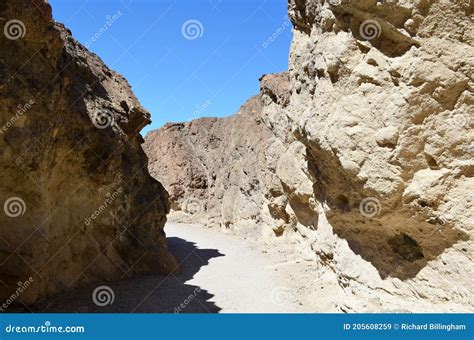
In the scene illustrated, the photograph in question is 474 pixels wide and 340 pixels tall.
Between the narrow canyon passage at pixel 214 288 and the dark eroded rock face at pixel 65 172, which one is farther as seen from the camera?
the narrow canyon passage at pixel 214 288

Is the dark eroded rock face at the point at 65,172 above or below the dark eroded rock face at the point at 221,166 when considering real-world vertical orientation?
below

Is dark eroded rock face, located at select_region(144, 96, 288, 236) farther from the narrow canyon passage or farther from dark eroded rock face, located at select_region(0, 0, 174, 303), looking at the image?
dark eroded rock face, located at select_region(0, 0, 174, 303)

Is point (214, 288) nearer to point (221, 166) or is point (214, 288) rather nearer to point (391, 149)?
point (391, 149)

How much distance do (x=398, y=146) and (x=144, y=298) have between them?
25.2ft

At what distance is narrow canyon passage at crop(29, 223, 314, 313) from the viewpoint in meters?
10.5

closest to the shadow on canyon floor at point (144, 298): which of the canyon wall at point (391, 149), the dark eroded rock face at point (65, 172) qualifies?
the dark eroded rock face at point (65, 172)

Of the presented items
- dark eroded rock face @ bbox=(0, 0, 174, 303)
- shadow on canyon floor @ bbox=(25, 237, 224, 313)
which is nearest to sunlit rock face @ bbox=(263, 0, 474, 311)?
shadow on canyon floor @ bbox=(25, 237, 224, 313)

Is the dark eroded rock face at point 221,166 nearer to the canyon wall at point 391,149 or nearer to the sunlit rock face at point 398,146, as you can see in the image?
the canyon wall at point 391,149

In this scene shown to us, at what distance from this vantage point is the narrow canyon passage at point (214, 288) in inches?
412

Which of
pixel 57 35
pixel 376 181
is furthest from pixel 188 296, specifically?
pixel 57 35

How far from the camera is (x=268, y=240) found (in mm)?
20156

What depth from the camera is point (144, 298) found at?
11172mm

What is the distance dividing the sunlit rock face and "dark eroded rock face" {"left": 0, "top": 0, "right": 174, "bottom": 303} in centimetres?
660

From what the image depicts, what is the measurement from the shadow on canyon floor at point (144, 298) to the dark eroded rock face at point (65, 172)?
39 cm
